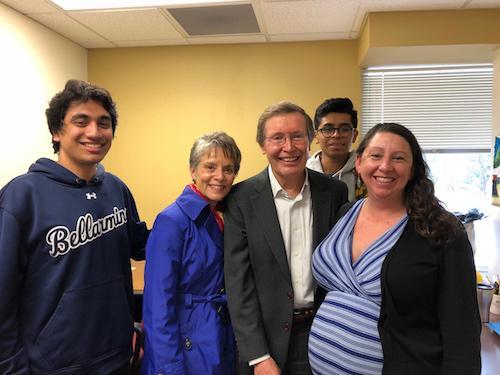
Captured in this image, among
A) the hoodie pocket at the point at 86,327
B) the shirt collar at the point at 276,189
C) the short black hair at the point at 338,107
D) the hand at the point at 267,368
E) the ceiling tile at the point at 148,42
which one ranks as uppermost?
the ceiling tile at the point at 148,42

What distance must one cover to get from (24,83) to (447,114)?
358cm

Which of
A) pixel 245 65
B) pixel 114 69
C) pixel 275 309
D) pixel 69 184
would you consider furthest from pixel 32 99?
pixel 275 309

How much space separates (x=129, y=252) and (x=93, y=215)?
10.8 inches

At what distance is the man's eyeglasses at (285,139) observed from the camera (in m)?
1.42

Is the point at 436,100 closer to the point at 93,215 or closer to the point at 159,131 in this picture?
the point at 159,131

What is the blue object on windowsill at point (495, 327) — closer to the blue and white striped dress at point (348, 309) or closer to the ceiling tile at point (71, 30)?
the blue and white striped dress at point (348, 309)

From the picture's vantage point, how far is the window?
338 cm

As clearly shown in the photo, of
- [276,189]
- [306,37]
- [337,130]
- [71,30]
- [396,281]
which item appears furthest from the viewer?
[306,37]

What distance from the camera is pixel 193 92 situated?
142 inches

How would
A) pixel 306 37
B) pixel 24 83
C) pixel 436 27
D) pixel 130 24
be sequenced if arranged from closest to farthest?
pixel 436 27, pixel 24 83, pixel 130 24, pixel 306 37

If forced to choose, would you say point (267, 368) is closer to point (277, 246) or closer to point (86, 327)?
point (277, 246)

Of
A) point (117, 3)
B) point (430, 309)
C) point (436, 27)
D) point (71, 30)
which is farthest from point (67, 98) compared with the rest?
point (436, 27)

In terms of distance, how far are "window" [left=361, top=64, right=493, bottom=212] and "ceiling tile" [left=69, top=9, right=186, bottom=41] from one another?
6.06 feet

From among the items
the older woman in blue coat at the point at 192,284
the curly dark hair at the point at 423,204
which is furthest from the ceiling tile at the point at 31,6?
the curly dark hair at the point at 423,204
